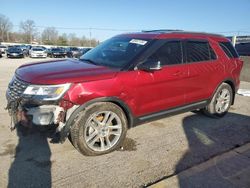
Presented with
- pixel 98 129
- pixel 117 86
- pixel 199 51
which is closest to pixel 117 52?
pixel 117 86

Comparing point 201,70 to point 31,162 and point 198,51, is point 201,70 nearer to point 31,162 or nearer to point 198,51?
point 198,51

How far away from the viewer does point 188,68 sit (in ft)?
15.4

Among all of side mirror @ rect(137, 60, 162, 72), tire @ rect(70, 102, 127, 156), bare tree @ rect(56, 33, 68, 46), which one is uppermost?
bare tree @ rect(56, 33, 68, 46)

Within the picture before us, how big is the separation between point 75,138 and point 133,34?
2322 millimetres

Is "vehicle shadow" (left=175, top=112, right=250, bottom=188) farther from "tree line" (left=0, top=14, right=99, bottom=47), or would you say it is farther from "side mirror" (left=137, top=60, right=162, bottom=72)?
"tree line" (left=0, top=14, right=99, bottom=47)

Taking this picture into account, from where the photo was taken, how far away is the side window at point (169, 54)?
14.1ft

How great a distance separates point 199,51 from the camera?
5.03m

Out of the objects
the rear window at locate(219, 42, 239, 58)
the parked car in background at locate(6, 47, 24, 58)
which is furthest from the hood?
the parked car in background at locate(6, 47, 24, 58)

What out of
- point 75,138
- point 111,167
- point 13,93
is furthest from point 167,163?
point 13,93

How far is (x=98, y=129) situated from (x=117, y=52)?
4.77ft

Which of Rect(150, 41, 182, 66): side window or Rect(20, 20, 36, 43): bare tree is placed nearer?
Rect(150, 41, 182, 66): side window

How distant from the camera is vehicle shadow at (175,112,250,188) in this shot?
3.56 meters

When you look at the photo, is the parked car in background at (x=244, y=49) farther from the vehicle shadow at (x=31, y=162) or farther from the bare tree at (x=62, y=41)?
the bare tree at (x=62, y=41)

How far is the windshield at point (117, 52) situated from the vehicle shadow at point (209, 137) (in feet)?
5.66
